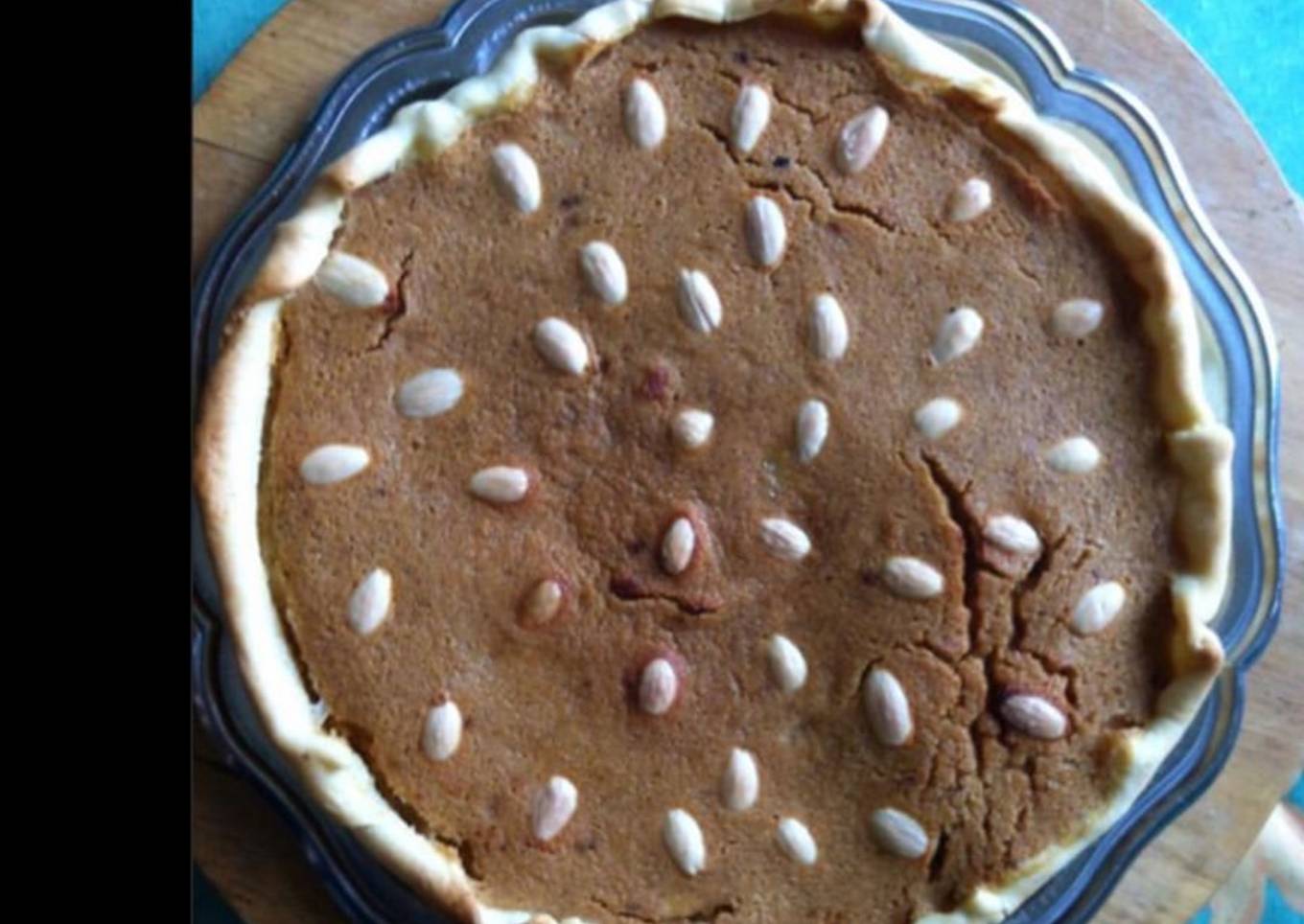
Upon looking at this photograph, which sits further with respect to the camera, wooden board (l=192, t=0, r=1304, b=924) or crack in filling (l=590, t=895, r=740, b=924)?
wooden board (l=192, t=0, r=1304, b=924)

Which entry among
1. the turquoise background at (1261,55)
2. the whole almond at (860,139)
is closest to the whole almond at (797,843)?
the whole almond at (860,139)

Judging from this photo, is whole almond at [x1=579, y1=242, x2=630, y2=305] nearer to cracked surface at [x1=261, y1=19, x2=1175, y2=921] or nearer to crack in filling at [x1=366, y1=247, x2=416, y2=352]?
cracked surface at [x1=261, y1=19, x2=1175, y2=921]

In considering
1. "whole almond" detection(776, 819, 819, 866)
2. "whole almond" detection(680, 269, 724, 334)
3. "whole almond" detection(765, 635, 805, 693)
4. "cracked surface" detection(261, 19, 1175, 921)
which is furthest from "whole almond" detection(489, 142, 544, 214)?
"whole almond" detection(776, 819, 819, 866)

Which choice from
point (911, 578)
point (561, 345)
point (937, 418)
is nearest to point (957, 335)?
point (937, 418)

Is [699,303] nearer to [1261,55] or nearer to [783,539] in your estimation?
[783,539]

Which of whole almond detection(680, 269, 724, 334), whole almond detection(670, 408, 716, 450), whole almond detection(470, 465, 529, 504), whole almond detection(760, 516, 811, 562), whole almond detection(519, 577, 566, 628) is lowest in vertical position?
whole almond detection(519, 577, 566, 628)

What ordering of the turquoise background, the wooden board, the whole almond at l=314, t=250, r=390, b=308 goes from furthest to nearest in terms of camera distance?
the turquoise background
the wooden board
the whole almond at l=314, t=250, r=390, b=308

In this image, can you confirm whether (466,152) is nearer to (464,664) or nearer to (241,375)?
(241,375)

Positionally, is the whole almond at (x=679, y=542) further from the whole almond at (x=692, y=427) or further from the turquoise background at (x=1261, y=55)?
the turquoise background at (x=1261, y=55)
